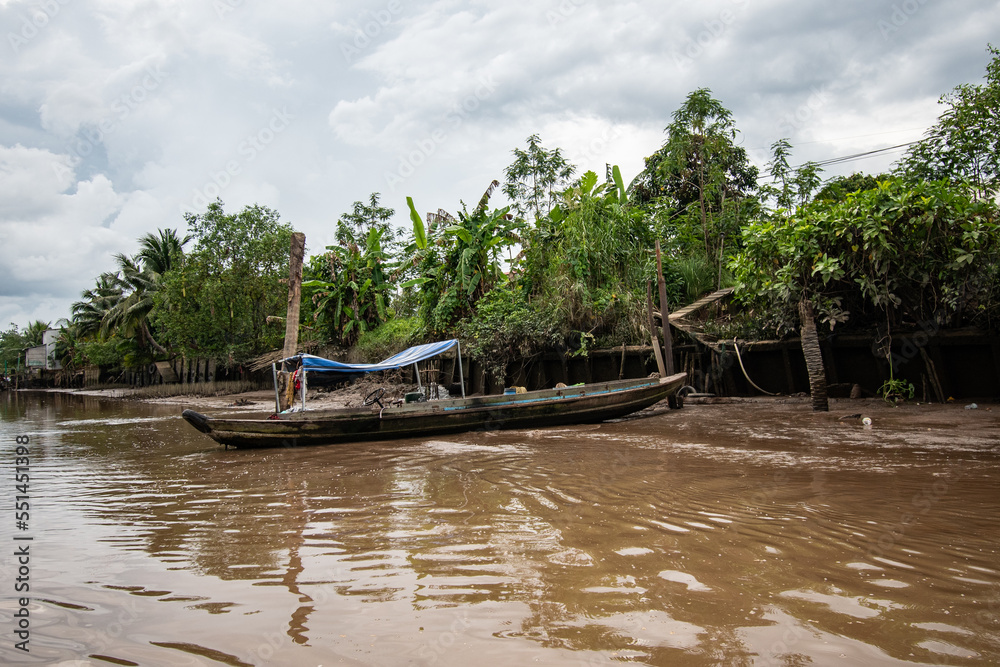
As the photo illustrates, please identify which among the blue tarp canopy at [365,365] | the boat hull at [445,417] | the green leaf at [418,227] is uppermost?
the green leaf at [418,227]

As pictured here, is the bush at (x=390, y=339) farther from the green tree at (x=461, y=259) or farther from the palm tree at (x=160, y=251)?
the palm tree at (x=160, y=251)

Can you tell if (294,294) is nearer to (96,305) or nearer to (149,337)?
(149,337)

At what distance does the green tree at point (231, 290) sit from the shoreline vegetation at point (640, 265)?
9cm

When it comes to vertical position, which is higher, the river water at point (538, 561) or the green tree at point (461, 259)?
the green tree at point (461, 259)

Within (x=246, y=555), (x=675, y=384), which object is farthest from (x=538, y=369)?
(x=246, y=555)

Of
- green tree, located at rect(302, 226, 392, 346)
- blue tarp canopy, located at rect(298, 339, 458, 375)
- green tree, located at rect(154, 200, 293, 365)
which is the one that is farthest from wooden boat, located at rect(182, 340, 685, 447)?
green tree, located at rect(154, 200, 293, 365)

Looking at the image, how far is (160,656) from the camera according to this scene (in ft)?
8.78

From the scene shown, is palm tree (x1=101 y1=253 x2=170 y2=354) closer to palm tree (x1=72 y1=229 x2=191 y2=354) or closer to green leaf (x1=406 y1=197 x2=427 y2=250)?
palm tree (x1=72 y1=229 x2=191 y2=354)

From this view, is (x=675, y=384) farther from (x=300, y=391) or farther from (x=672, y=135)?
(x=672, y=135)

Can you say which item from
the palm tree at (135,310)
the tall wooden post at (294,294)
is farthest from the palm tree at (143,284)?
the tall wooden post at (294,294)

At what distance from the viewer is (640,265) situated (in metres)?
17.1

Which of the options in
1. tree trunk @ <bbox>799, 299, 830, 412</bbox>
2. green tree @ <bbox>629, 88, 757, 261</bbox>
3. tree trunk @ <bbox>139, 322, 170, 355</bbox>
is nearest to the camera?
tree trunk @ <bbox>799, 299, 830, 412</bbox>

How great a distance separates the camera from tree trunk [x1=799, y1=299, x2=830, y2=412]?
10367 millimetres

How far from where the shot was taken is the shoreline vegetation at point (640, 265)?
10.1 meters
